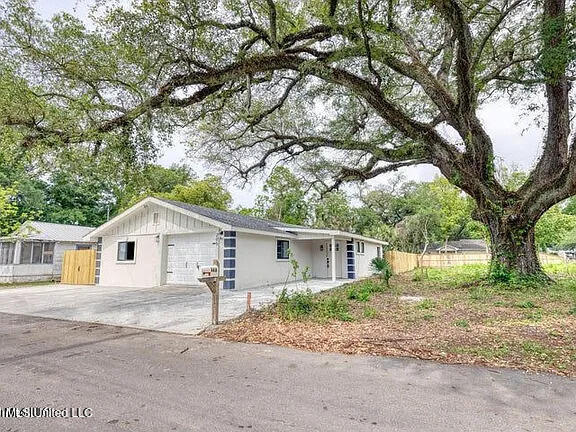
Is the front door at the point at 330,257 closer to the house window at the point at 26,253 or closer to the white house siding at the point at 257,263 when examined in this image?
the white house siding at the point at 257,263

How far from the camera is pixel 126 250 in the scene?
14727mm

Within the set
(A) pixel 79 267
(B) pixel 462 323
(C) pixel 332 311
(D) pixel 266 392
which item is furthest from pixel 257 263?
(D) pixel 266 392

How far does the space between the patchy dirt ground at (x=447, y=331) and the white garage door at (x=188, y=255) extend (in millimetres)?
6210

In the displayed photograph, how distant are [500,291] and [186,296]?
9.33 metres

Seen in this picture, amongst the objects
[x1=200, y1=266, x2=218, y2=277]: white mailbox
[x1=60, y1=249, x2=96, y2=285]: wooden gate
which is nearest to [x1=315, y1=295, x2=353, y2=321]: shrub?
[x1=200, y1=266, x2=218, y2=277]: white mailbox

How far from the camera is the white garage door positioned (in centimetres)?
1315

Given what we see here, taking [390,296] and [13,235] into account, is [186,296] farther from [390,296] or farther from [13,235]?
[13,235]

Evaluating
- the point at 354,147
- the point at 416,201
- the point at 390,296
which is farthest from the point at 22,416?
the point at 416,201

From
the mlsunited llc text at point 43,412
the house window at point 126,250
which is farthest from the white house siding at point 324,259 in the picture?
the mlsunited llc text at point 43,412

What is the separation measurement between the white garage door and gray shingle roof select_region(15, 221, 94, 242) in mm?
8636

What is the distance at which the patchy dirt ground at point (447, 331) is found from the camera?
4.56m

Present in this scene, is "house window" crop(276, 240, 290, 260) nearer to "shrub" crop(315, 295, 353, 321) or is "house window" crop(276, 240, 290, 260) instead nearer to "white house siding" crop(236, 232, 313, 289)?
"white house siding" crop(236, 232, 313, 289)

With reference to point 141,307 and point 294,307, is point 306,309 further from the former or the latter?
point 141,307

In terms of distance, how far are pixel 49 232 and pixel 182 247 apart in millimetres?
10960
